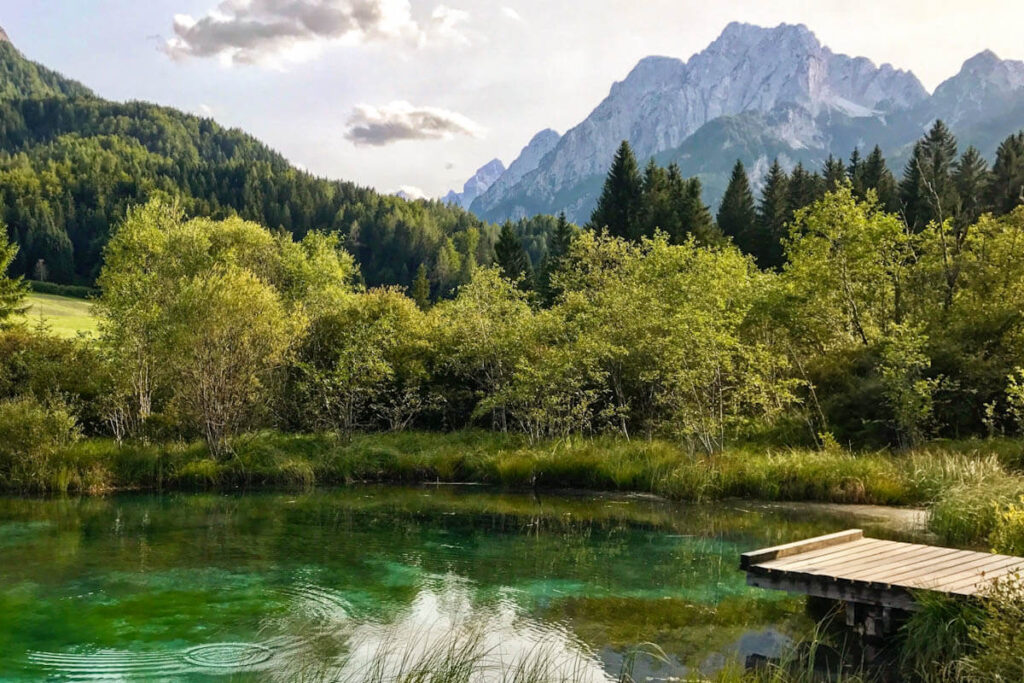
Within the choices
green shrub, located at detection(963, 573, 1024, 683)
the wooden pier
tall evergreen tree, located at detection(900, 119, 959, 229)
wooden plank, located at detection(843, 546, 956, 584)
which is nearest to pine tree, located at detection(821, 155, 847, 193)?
tall evergreen tree, located at detection(900, 119, 959, 229)

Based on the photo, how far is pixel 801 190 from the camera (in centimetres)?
6481

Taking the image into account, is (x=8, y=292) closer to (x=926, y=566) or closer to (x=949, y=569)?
(x=926, y=566)

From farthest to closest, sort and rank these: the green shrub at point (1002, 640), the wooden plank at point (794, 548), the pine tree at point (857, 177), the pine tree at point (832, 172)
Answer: the pine tree at point (832, 172)
the pine tree at point (857, 177)
the wooden plank at point (794, 548)
the green shrub at point (1002, 640)

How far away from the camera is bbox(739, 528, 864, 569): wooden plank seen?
10.4 metres

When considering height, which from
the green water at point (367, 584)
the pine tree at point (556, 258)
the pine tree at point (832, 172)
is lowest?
the green water at point (367, 584)

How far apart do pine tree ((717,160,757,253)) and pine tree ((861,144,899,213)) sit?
28.5 ft

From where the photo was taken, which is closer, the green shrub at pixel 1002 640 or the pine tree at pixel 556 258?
the green shrub at pixel 1002 640

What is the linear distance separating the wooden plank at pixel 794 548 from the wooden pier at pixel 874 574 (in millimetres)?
13

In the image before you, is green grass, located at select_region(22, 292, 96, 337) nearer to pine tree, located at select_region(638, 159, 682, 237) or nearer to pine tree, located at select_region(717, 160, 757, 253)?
pine tree, located at select_region(638, 159, 682, 237)

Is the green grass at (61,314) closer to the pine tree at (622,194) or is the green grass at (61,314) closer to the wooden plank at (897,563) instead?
the pine tree at (622,194)

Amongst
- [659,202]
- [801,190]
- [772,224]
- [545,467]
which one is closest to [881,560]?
[545,467]

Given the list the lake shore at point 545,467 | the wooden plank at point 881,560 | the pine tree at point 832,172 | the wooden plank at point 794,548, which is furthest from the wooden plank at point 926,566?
the pine tree at point 832,172

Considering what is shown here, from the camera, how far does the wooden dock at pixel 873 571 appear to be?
906 centimetres

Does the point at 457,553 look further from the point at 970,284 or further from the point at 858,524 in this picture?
the point at 970,284
